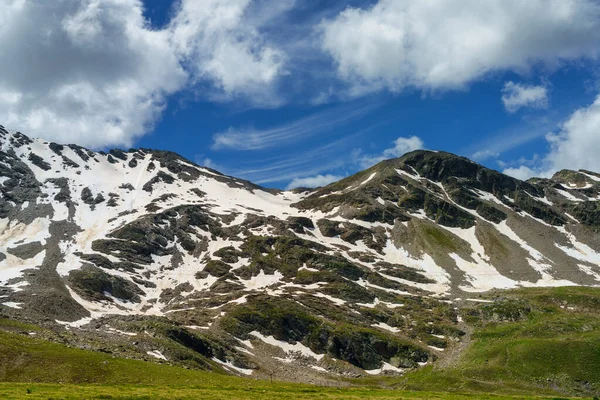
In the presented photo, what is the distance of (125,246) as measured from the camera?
581 feet

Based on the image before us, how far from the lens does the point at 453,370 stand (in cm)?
9994

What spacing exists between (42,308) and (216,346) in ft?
145

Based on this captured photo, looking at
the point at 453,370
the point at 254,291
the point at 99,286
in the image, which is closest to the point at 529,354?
the point at 453,370

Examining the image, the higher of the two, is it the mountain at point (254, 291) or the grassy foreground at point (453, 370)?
the mountain at point (254, 291)

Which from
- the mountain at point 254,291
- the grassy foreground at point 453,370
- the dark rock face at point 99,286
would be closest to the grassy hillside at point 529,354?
the grassy foreground at point 453,370

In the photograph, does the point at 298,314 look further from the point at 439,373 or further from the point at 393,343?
the point at 439,373

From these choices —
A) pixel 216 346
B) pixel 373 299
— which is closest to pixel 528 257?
pixel 373 299

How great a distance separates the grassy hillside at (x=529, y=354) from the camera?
293 ft

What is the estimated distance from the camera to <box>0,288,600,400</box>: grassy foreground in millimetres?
37531

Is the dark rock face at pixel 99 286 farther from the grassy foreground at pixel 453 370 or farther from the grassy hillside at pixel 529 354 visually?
the grassy hillside at pixel 529 354

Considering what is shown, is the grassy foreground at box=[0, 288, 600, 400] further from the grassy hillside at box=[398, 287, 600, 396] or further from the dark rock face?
the dark rock face

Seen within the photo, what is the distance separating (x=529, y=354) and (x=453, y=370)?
1569cm

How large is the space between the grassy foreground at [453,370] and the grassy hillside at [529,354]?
0.19 metres

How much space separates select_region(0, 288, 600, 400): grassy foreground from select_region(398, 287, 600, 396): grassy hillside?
19 cm
